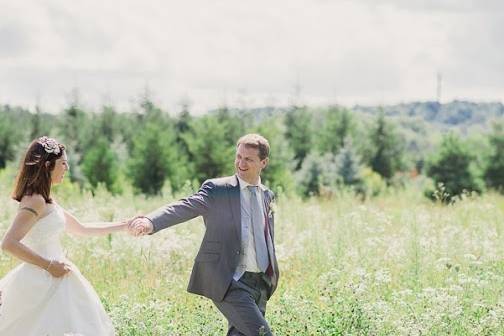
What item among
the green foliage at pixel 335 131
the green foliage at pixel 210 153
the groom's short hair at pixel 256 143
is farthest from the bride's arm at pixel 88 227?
the green foliage at pixel 335 131

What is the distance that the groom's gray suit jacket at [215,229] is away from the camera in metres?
5.85

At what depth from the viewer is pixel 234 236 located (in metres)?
5.88

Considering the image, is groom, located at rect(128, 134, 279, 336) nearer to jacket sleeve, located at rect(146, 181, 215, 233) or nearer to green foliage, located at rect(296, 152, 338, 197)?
jacket sleeve, located at rect(146, 181, 215, 233)

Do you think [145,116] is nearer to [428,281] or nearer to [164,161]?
[164,161]

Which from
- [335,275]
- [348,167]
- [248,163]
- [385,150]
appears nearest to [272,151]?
[348,167]

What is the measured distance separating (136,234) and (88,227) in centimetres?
62

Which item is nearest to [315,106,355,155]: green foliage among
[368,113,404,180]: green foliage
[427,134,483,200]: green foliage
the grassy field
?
[368,113,404,180]: green foliage

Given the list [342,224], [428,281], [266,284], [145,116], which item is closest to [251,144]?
[266,284]

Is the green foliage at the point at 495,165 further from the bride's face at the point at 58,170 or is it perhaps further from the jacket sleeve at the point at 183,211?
the bride's face at the point at 58,170

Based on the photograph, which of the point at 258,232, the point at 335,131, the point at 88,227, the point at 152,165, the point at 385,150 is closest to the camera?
the point at 258,232

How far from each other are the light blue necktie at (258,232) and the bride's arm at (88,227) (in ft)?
3.45

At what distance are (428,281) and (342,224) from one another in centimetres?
205

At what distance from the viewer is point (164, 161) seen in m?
28.1

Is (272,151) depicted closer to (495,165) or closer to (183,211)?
(495,165)
